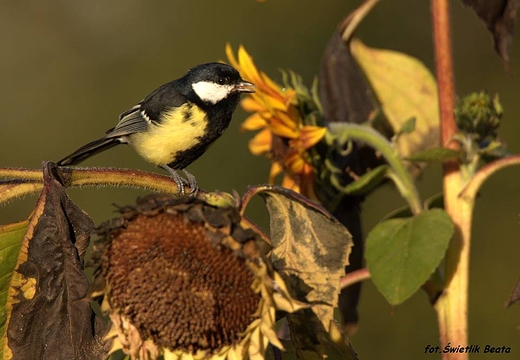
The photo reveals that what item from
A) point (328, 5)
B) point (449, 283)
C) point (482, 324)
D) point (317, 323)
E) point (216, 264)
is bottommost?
point (482, 324)

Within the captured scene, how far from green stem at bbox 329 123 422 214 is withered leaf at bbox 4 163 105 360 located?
1.69 feet

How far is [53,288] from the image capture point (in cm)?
113

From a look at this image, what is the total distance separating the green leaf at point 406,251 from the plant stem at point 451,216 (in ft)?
0.24

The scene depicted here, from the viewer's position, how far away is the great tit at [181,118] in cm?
205

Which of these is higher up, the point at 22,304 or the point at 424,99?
the point at 22,304

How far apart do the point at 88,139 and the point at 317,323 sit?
3004mm

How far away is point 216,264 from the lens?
107 centimetres

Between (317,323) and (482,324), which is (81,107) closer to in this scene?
(482,324)

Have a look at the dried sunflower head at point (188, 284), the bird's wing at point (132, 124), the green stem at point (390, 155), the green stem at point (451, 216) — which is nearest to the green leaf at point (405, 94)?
the green stem at point (390, 155)

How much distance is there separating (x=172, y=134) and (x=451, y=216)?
880 mm

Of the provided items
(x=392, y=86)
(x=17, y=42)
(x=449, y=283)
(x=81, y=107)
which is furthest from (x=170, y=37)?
(x=449, y=283)

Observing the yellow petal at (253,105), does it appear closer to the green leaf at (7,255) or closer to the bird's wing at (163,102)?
the bird's wing at (163,102)

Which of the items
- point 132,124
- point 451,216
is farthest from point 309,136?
point 132,124

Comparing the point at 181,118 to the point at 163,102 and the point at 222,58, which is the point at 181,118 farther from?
the point at 222,58
